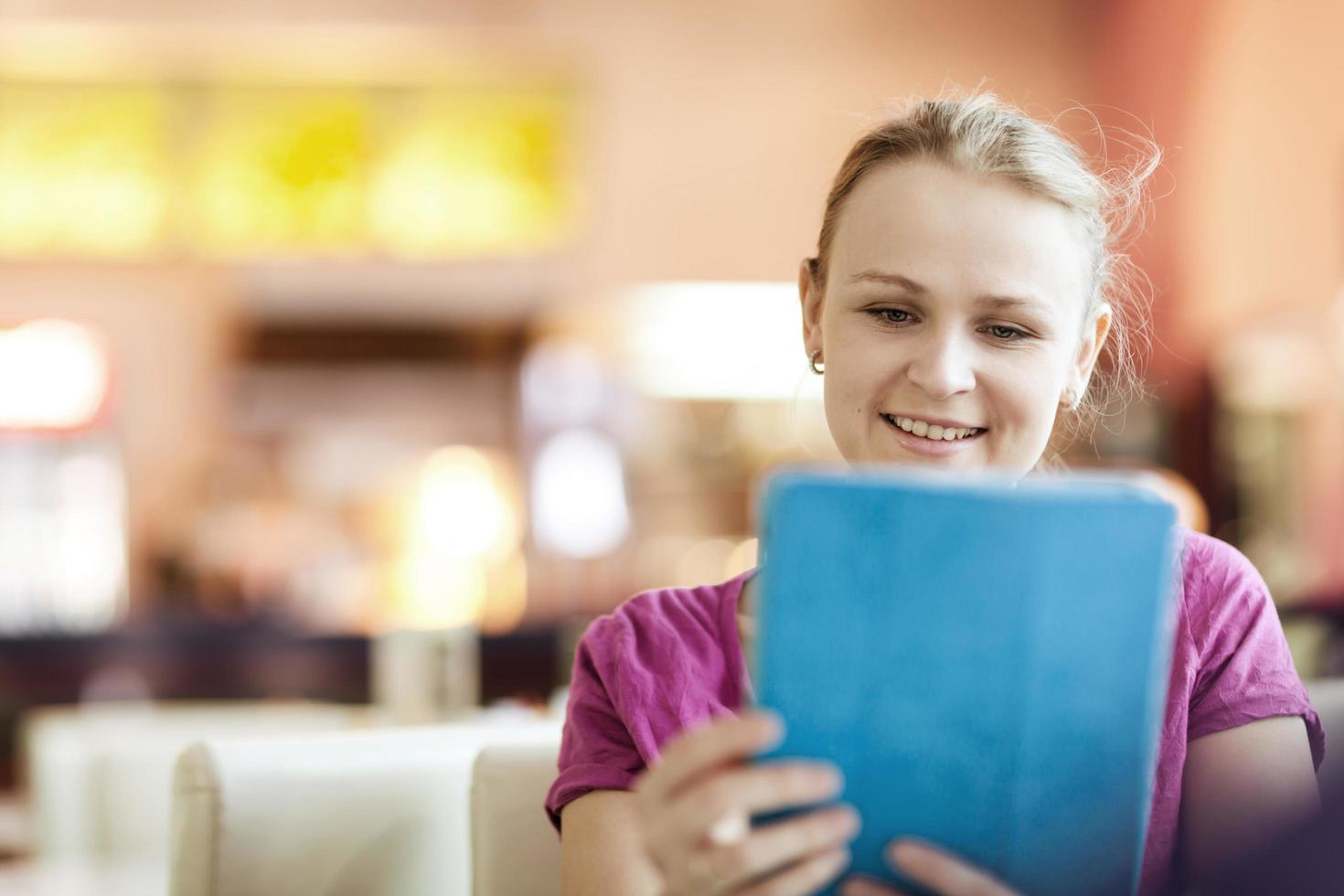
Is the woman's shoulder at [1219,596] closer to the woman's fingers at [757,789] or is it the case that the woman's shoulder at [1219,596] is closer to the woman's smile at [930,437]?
the woman's smile at [930,437]

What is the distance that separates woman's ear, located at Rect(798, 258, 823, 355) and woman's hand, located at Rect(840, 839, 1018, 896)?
1.51 ft

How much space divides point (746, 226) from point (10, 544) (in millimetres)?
3403

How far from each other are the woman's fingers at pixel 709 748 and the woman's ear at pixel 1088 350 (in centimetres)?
48

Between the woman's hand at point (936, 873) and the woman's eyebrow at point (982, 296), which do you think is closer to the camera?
the woman's hand at point (936, 873)

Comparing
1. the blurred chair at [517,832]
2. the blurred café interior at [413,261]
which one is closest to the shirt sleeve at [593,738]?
the blurred chair at [517,832]

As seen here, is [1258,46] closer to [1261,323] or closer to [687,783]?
[1261,323]

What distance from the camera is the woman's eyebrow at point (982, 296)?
2.90 ft

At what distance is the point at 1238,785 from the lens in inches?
34.6

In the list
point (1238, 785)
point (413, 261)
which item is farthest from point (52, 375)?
point (1238, 785)

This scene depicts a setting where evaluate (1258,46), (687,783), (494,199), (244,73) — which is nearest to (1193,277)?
(1258,46)

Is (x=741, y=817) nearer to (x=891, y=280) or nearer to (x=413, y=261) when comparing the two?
Result: (x=891, y=280)

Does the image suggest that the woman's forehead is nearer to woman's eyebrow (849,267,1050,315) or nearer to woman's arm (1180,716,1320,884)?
woman's eyebrow (849,267,1050,315)

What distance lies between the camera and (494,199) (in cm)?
618

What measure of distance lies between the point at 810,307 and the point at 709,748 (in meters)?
0.50
